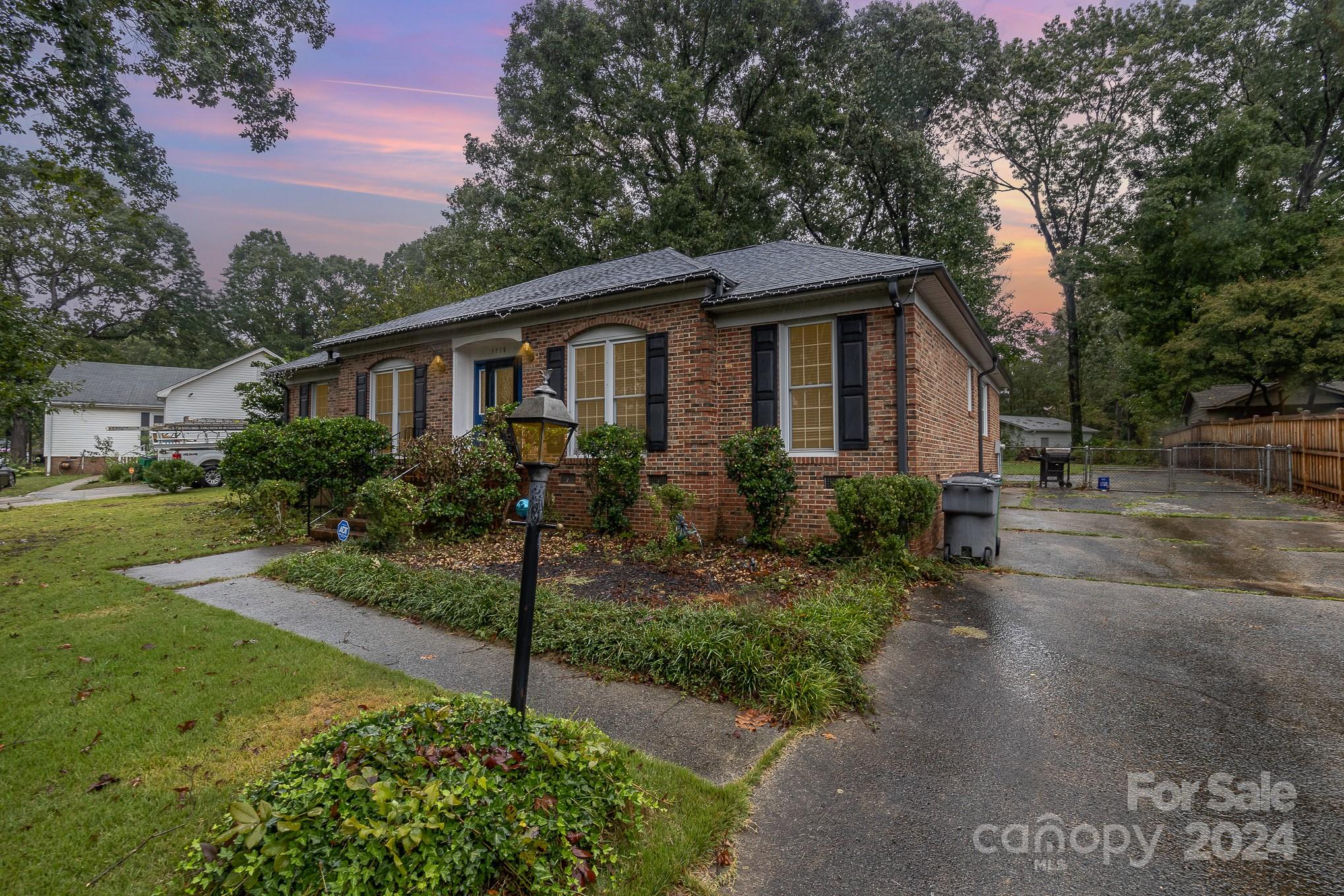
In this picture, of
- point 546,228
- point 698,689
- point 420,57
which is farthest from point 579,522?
point 546,228

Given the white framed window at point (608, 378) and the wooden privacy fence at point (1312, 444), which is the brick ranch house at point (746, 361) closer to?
the white framed window at point (608, 378)

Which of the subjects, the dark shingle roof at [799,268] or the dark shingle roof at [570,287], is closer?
the dark shingle roof at [799,268]

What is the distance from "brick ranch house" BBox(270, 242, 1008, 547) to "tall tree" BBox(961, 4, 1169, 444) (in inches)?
845

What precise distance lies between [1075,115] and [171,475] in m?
39.2

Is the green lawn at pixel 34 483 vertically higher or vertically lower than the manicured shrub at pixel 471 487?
lower

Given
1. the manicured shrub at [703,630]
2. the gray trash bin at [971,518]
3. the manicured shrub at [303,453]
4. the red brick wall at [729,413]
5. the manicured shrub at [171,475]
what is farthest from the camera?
the manicured shrub at [171,475]

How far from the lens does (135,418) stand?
2728 cm

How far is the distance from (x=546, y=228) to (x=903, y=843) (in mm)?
20158

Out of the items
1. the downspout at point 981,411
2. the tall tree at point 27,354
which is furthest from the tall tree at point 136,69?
the downspout at point 981,411

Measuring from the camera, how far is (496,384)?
10773 mm

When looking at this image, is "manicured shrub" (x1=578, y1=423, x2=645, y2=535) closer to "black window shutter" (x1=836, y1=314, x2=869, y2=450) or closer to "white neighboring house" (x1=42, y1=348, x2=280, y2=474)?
"black window shutter" (x1=836, y1=314, x2=869, y2=450)

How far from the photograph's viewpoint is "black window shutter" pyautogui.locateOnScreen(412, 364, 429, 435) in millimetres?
11227

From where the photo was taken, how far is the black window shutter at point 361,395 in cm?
1247

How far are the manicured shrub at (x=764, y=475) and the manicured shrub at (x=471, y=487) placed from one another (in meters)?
3.44
